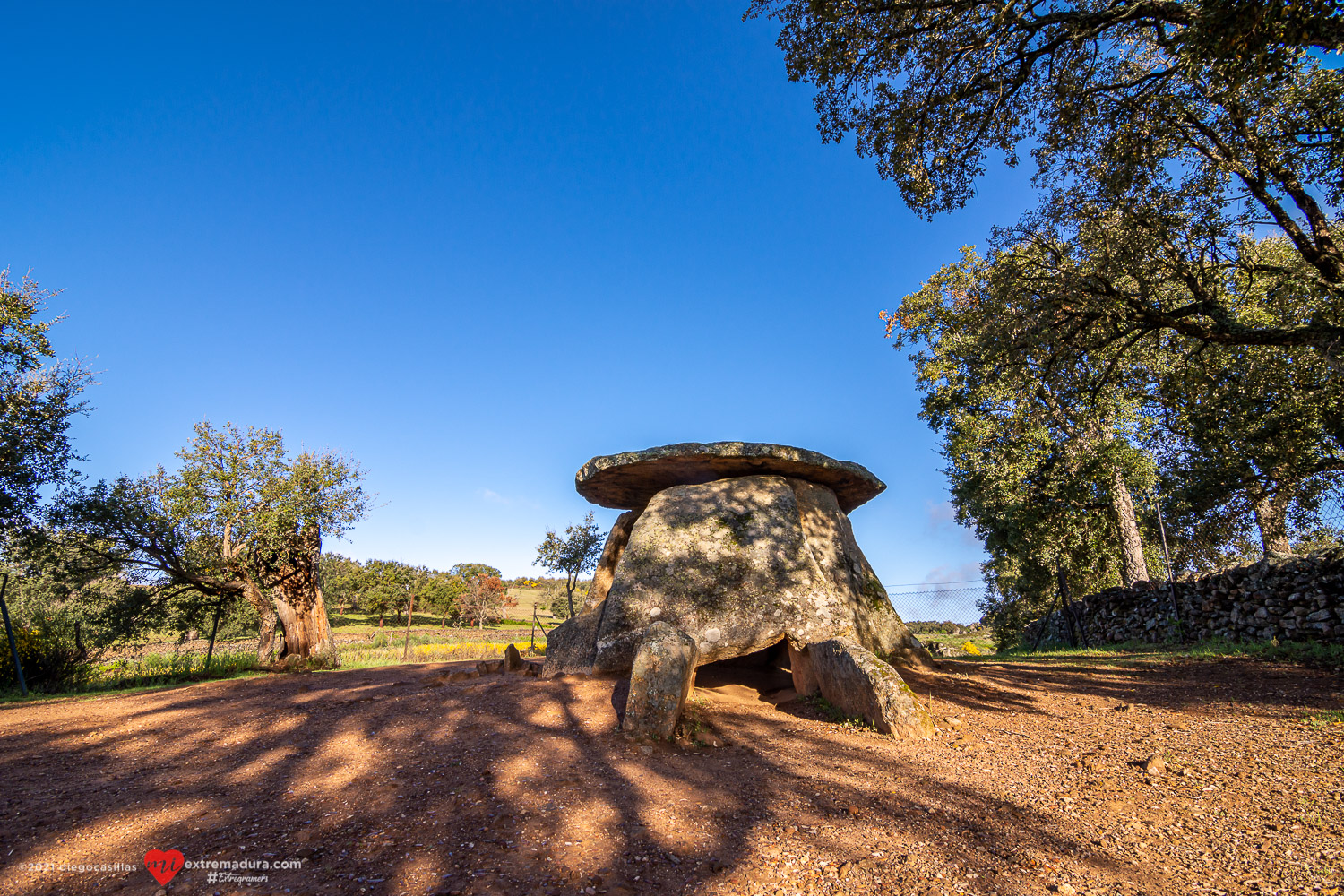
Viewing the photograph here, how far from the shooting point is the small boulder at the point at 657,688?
5191mm

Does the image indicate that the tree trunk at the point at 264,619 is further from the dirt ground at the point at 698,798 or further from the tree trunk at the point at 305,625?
the dirt ground at the point at 698,798

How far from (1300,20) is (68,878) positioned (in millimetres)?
10050

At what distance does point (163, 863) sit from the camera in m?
3.19

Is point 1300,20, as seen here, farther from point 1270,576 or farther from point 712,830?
point 1270,576

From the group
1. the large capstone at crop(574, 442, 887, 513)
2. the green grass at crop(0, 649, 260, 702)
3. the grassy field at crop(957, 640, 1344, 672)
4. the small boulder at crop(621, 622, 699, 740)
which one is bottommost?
the green grass at crop(0, 649, 260, 702)

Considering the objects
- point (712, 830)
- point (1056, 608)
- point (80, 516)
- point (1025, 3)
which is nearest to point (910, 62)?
point (1025, 3)

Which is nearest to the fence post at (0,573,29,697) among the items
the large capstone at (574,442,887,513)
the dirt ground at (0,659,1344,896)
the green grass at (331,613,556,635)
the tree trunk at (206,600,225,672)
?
the tree trunk at (206,600,225,672)

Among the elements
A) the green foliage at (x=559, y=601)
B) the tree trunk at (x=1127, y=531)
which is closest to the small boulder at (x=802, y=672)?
the tree trunk at (x=1127, y=531)

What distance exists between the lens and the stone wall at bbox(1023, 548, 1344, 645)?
8438mm

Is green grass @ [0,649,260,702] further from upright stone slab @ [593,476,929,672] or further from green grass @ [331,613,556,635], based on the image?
green grass @ [331,613,556,635]

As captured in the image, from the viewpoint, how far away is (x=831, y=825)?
3510 millimetres

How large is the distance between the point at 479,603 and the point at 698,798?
40.2 meters

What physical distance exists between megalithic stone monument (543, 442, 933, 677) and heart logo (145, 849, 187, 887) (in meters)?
4.26

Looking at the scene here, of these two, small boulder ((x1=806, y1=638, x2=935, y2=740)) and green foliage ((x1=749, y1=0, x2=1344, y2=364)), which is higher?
green foliage ((x1=749, y1=0, x2=1344, y2=364))
